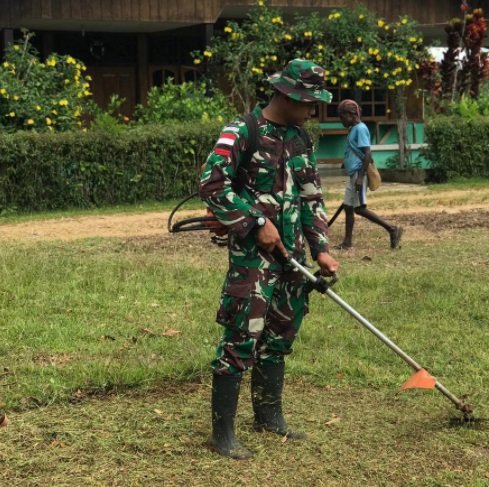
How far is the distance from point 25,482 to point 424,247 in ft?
21.3

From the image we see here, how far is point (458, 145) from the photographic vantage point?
16969 mm

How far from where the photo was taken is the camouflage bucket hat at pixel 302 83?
3.78 meters

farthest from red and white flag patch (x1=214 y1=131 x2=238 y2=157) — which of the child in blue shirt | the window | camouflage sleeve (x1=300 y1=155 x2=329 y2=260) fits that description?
the window

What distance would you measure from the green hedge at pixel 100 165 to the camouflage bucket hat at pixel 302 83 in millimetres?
9257

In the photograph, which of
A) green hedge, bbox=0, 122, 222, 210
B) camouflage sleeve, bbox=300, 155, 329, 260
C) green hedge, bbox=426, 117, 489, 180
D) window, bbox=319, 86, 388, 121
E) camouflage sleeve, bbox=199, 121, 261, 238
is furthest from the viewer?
window, bbox=319, 86, 388, 121

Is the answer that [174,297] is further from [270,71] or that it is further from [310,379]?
[270,71]

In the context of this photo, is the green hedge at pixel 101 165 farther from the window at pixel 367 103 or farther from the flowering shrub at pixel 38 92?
the window at pixel 367 103

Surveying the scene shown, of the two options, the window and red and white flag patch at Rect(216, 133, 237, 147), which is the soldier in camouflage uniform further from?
the window

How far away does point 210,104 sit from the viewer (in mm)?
15547

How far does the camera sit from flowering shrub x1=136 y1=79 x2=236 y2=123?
49.6 ft

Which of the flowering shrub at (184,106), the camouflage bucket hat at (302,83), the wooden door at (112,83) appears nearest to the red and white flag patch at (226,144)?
the camouflage bucket hat at (302,83)

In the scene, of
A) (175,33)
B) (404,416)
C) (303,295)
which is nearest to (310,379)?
(404,416)

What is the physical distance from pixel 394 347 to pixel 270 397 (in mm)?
631

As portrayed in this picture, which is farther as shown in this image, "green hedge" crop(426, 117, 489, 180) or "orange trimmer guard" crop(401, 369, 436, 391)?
"green hedge" crop(426, 117, 489, 180)
